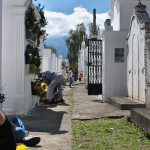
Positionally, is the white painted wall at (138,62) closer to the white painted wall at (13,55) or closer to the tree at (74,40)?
the white painted wall at (13,55)

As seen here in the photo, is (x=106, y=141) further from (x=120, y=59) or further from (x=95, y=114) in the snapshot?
(x=120, y=59)

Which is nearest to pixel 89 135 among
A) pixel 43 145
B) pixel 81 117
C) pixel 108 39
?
pixel 43 145

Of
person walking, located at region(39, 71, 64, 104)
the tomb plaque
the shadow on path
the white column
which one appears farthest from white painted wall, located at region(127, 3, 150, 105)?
the white column

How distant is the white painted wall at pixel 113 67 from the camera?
34.3 feet

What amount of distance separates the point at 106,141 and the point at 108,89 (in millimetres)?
5890

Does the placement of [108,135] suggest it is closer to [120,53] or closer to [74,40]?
[120,53]

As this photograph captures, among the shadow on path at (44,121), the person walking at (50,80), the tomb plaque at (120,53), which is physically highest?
the tomb plaque at (120,53)

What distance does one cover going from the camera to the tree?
4628 cm

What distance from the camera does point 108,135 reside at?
527cm

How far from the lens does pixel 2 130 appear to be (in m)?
3.16

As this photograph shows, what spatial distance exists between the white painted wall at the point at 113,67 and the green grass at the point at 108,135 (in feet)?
13.1

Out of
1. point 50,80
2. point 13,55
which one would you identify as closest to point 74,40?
point 50,80

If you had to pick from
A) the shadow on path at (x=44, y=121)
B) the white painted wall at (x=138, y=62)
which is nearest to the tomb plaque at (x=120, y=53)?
the white painted wall at (x=138, y=62)

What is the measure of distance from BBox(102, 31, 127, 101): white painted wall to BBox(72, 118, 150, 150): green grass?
399 cm
